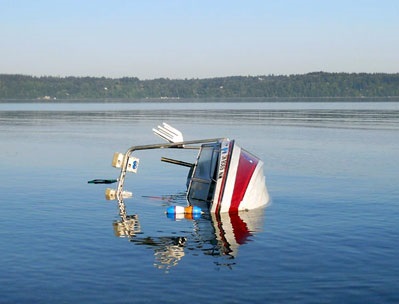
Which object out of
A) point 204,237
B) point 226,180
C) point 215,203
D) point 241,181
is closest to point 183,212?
point 215,203

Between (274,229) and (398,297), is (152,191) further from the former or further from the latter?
(398,297)

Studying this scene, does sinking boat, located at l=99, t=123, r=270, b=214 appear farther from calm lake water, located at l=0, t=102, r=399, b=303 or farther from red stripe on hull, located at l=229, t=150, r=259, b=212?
calm lake water, located at l=0, t=102, r=399, b=303

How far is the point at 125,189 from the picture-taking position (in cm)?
3866

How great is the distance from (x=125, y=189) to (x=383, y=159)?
2341 cm

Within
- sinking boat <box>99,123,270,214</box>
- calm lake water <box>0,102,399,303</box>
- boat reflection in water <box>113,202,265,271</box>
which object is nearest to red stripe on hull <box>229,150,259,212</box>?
sinking boat <box>99,123,270,214</box>

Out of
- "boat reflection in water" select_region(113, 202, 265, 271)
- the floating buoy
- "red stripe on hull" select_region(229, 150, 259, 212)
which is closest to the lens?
"boat reflection in water" select_region(113, 202, 265, 271)

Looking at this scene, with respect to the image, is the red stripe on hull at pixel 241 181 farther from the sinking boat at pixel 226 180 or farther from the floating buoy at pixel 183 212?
the floating buoy at pixel 183 212

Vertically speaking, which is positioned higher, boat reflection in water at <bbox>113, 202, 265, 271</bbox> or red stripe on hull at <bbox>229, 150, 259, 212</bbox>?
red stripe on hull at <bbox>229, 150, 259, 212</bbox>

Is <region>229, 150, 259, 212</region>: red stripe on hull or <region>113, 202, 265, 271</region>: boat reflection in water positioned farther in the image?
<region>229, 150, 259, 212</region>: red stripe on hull

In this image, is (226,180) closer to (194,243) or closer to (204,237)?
(204,237)

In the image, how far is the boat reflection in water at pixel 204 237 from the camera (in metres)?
22.4

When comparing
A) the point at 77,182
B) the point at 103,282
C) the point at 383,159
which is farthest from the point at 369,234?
the point at 383,159

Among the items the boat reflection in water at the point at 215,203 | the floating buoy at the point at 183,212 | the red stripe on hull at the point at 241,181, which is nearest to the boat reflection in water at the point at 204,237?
the boat reflection in water at the point at 215,203

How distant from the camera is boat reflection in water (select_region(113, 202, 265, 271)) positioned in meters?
22.4
